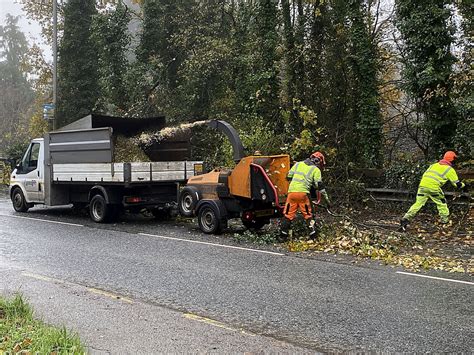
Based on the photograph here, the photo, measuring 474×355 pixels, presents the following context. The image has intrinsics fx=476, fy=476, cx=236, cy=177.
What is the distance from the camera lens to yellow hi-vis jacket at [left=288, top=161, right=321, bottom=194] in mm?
9508

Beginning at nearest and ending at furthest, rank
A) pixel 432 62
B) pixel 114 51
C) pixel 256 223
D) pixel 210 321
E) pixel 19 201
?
pixel 210 321
pixel 256 223
pixel 432 62
pixel 19 201
pixel 114 51

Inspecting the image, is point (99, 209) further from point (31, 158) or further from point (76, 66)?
point (76, 66)

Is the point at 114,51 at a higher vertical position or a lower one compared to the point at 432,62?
higher

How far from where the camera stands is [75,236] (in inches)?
418

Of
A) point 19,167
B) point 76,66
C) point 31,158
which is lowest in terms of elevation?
point 19,167

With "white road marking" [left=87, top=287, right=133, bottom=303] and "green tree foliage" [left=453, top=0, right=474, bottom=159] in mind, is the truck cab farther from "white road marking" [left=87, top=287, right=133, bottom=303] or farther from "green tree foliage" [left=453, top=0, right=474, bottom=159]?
"green tree foliage" [left=453, top=0, right=474, bottom=159]

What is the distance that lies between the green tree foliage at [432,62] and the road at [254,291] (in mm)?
7014

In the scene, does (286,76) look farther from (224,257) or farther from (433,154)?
(224,257)

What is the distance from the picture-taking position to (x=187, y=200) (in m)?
11.5

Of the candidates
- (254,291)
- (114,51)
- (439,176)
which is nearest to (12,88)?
(114,51)

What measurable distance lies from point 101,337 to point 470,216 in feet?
31.5

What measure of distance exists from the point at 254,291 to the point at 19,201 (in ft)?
37.4

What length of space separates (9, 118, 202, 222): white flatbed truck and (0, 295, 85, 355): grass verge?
722 centimetres

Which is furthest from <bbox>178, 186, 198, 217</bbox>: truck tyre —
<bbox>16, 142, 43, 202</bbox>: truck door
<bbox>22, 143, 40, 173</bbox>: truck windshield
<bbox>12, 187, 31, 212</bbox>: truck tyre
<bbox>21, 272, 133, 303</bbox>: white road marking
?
<bbox>12, 187, 31, 212</bbox>: truck tyre
